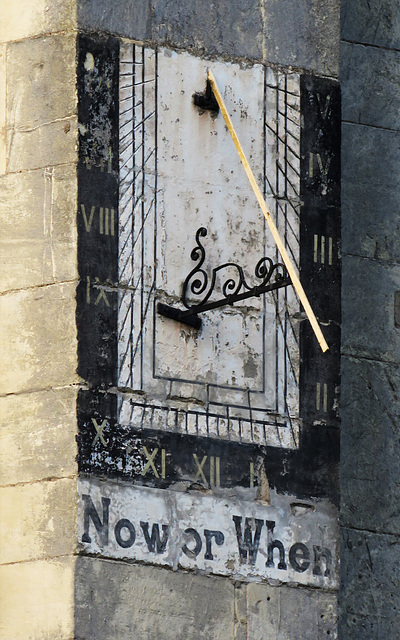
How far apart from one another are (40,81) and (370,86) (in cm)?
210

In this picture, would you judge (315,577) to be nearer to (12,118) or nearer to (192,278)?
(192,278)

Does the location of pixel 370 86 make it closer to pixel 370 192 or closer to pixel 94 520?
pixel 370 192

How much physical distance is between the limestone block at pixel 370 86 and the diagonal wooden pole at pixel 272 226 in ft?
4.00

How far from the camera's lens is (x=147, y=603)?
12.6 m

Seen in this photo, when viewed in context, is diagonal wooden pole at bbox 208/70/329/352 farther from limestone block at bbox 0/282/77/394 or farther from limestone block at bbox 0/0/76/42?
limestone block at bbox 0/282/77/394

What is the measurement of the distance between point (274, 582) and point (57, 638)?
1.13 meters

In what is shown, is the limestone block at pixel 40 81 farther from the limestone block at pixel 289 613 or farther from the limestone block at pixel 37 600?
the limestone block at pixel 289 613

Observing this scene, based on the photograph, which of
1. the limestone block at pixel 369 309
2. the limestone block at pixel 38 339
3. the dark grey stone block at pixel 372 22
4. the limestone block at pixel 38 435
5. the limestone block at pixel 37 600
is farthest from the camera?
the dark grey stone block at pixel 372 22

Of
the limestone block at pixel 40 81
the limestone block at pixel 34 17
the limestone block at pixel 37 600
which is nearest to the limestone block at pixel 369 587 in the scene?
the limestone block at pixel 37 600

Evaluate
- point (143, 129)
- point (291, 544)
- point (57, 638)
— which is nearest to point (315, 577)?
point (291, 544)

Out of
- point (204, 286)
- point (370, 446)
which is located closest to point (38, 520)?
point (204, 286)

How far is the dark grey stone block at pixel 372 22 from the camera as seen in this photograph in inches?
568

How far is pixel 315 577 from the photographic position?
1304 cm

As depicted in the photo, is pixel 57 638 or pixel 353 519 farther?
pixel 353 519
